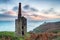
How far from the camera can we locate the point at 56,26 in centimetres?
1955

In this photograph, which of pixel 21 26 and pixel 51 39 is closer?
pixel 51 39

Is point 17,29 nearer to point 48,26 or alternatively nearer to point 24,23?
point 24,23

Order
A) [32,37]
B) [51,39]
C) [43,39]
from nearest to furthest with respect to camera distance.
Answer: [43,39]
[32,37]
[51,39]

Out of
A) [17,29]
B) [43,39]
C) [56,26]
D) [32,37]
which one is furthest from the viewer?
[17,29]

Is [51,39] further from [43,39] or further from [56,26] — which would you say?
[56,26]

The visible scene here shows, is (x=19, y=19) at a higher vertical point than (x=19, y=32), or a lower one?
higher

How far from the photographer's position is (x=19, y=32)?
72.5 feet

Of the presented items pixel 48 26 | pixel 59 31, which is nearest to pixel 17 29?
pixel 48 26

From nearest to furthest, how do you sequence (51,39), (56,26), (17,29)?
(51,39) < (56,26) < (17,29)

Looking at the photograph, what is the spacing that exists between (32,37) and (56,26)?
777cm

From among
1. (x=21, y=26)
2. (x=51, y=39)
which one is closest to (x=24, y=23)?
(x=21, y=26)

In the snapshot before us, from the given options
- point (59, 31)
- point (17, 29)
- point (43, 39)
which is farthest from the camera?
point (17, 29)

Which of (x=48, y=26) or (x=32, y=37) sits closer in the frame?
(x=32, y=37)

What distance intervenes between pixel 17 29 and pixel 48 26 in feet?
13.5
